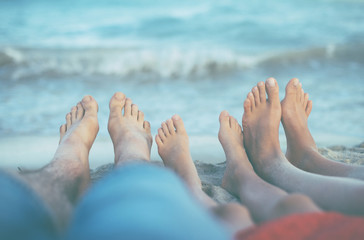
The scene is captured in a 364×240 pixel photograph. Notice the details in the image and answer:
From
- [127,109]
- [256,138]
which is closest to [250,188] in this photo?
[256,138]

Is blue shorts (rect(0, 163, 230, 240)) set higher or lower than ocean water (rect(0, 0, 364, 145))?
lower

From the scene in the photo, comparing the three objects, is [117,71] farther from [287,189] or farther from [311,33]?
[287,189]

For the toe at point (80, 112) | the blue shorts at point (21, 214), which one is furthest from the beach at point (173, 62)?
the blue shorts at point (21, 214)

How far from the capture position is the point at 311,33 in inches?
302

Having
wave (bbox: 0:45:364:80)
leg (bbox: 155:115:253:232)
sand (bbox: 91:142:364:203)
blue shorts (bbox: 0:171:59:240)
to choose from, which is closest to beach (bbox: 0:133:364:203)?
sand (bbox: 91:142:364:203)

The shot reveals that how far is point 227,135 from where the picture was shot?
206cm

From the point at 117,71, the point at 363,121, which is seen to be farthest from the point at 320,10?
the point at 363,121

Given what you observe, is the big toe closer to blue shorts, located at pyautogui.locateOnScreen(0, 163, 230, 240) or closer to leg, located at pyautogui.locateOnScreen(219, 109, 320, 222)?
leg, located at pyautogui.locateOnScreen(219, 109, 320, 222)

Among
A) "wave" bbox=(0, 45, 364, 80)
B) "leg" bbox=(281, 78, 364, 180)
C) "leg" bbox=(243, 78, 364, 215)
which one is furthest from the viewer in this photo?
"wave" bbox=(0, 45, 364, 80)

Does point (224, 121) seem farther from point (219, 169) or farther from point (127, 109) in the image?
point (127, 109)

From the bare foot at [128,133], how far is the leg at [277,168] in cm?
55

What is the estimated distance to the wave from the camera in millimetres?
5875

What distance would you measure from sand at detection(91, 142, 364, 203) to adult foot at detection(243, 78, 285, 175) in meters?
0.22

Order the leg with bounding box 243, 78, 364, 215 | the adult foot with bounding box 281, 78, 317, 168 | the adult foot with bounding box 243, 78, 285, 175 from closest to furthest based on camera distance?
the leg with bounding box 243, 78, 364, 215 → the adult foot with bounding box 243, 78, 285, 175 → the adult foot with bounding box 281, 78, 317, 168
